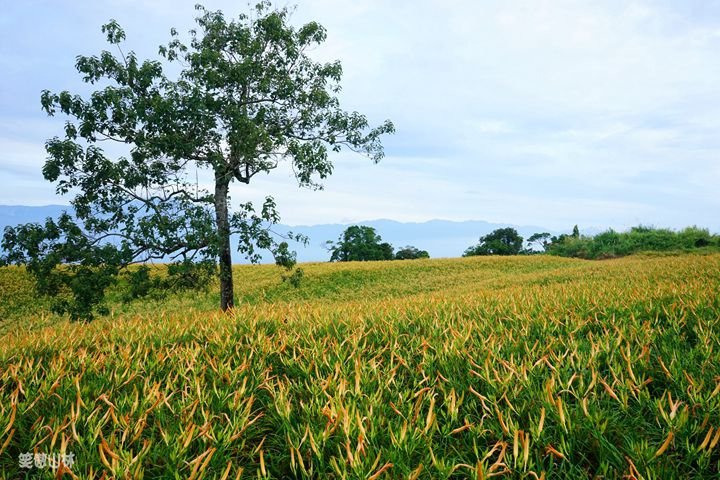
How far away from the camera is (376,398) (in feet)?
8.43

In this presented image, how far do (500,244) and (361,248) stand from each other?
1394 cm

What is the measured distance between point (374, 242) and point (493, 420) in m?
37.2

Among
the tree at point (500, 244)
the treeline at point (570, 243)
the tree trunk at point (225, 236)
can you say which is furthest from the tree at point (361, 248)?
the tree trunk at point (225, 236)

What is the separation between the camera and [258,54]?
37.7ft

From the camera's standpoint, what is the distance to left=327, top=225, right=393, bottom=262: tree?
38.8 metres

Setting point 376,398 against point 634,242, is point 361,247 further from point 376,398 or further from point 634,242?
point 376,398

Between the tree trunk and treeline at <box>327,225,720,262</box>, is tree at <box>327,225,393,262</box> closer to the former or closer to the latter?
treeline at <box>327,225,720,262</box>

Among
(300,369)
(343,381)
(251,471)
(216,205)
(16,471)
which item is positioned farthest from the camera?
(216,205)

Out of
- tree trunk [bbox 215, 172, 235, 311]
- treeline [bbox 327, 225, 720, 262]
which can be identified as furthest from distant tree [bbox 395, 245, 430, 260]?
tree trunk [bbox 215, 172, 235, 311]

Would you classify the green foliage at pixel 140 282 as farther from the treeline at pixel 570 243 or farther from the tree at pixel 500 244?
the tree at pixel 500 244

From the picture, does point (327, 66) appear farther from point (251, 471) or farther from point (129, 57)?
point (251, 471)

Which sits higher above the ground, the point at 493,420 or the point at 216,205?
the point at 216,205

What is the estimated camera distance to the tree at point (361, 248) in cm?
3878

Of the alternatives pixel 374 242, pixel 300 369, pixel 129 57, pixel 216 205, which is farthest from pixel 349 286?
pixel 374 242
